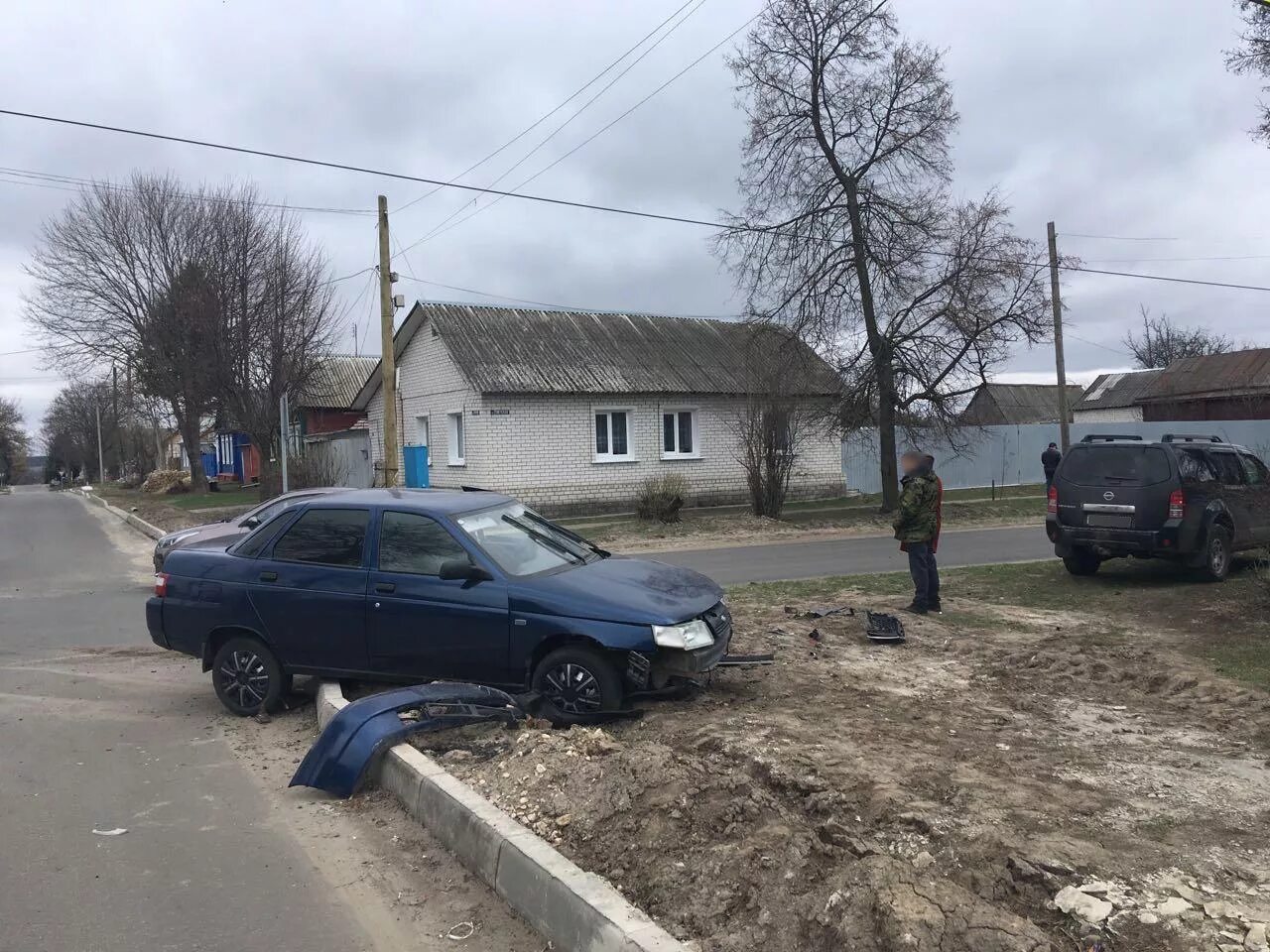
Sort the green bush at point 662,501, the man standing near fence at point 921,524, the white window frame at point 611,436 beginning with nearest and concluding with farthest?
the man standing near fence at point 921,524 < the green bush at point 662,501 < the white window frame at point 611,436

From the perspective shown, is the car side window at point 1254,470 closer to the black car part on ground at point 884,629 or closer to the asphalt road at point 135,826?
the black car part on ground at point 884,629

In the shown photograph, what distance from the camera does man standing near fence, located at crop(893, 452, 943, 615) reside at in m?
9.72

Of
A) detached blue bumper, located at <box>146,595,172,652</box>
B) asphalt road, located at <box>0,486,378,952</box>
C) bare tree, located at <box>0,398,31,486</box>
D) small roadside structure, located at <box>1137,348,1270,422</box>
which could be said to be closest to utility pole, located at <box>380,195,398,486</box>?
asphalt road, located at <box>0,486,378,952</box>

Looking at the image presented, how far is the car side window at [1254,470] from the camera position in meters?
12.3

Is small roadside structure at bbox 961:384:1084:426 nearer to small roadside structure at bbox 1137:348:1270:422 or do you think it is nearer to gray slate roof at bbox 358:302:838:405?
small roadside structure at bbox 1137:348:1270:422

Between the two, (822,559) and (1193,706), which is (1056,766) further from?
(822,559)

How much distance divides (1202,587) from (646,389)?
1669cm

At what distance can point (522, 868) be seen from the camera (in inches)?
156

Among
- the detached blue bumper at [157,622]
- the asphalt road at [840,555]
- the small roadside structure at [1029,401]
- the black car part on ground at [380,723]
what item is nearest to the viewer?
the black car part on ground at [380,723]

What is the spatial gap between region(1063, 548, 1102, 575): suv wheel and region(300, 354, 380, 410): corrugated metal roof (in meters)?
32.6

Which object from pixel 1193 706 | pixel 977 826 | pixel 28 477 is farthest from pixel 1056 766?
pixel 28 477

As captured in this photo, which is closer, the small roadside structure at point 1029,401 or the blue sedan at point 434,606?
the blue sedan at point 434,606

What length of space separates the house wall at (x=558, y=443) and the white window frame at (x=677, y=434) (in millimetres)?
57

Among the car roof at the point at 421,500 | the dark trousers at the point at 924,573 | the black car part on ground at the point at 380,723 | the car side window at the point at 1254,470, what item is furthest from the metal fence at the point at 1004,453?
the black car part on ground at the point at 380,723
